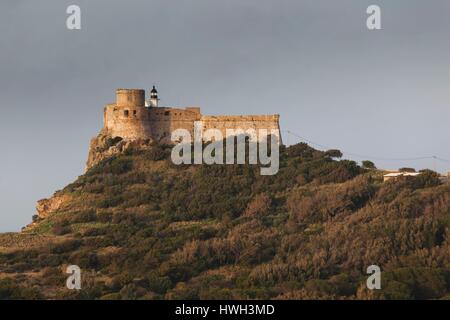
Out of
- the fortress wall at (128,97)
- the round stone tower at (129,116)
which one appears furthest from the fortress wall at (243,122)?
the fortress wall at (128,97)

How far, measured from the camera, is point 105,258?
50812mm

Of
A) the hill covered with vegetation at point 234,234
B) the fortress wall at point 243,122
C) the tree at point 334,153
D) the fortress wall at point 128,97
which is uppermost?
the fortress wall at point 128,97

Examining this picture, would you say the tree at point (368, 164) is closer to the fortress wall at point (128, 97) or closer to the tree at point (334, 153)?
the tree at point (334, 153)

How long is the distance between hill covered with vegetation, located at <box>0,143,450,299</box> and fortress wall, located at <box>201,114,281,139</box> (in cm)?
197

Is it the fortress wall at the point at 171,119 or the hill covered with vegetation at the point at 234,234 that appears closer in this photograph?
the hill covered with vegetation at the point at 234,234

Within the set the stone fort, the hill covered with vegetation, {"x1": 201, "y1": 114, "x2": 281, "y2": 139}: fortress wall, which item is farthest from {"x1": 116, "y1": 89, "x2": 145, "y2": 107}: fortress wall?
{"x1": 201, "y1": 114, "x2": 281, "y2": 139}: fortress wall

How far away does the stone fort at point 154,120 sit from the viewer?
65250 millimetres

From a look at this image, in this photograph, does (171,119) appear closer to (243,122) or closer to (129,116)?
(129,116)

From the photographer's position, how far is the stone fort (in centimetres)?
6525

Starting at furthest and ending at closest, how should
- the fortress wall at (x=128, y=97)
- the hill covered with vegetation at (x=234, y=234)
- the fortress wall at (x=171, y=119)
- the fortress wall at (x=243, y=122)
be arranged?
the fortress wall at (x=243, y=122), the fortress wall at (x=171, y=119), the fortress wall at (x=128, y=97), the hill covered with vegetation at (x=234, y=234)

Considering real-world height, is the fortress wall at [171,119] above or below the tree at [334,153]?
above

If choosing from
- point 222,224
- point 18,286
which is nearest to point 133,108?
point 222,224

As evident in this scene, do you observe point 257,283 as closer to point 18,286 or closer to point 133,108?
point 18,286
